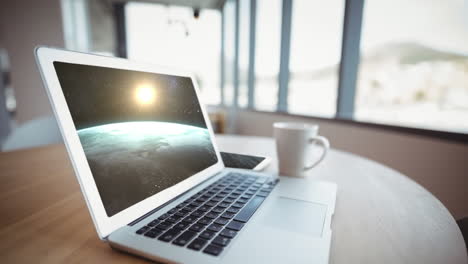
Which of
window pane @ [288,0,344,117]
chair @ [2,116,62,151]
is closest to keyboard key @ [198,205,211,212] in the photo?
chair @ [2,116,62,151]

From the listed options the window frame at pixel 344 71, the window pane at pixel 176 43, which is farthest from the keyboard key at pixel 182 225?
the window pane at pixel 176 43

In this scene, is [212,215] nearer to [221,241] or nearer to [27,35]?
[221,241]

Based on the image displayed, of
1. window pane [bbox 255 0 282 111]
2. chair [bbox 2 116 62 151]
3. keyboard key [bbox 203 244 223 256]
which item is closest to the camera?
keyboard key [bbox 203 244 223 256]

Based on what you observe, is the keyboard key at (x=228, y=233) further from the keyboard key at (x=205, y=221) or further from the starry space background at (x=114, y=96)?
the starry space background at (x=114, y=96)

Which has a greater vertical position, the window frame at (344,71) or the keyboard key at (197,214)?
the window frame at (344,71)

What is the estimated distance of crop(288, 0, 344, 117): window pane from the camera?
188cm

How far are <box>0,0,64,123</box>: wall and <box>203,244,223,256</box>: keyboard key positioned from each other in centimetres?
317

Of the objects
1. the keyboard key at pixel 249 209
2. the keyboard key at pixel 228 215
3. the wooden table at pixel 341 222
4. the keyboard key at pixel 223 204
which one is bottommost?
the wooden table at pixel 341 222

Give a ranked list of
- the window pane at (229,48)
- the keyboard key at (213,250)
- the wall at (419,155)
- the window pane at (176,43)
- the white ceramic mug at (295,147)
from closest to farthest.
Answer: the keyboard key at (213,250)
the white ceramic mug at (295,147)
the wall at (419,155)
the window pane at (229,48)
the window pane at (176,43)

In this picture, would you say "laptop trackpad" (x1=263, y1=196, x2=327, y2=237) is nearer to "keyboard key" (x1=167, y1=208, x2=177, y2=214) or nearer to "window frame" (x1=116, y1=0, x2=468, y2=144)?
"keyboard key" (x1=167, y1=208, x2=177, y2=214)

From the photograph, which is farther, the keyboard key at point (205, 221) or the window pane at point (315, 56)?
the window pane at point (315, 56)

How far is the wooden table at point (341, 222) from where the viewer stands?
0.31m

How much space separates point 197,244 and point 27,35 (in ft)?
11.9

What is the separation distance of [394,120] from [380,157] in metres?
0.25
